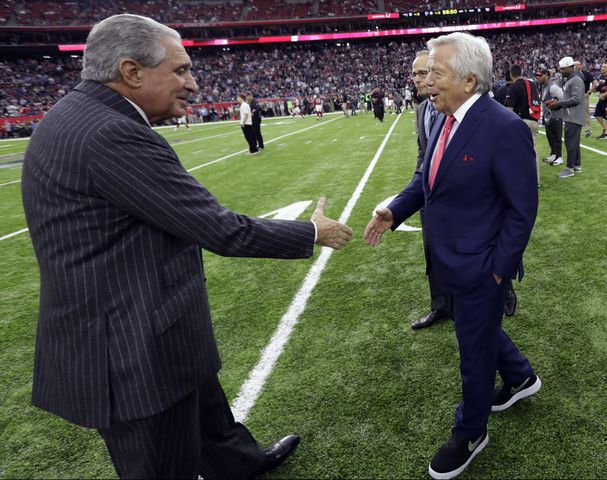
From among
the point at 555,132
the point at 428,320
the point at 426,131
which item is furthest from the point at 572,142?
the point at 428,320

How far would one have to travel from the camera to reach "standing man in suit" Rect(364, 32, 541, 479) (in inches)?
77.7

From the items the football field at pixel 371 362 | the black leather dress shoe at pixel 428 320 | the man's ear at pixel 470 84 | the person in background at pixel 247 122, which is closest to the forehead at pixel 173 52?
the man's ear at pixel 470 84

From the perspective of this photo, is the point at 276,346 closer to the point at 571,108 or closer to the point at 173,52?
the point at 173,52

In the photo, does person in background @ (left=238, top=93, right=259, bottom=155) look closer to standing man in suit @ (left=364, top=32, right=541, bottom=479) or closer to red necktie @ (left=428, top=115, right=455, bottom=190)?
red necktie @ (left=428, top=115, right=455, bottom=190)

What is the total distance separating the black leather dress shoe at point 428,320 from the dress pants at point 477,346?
4.73 feet

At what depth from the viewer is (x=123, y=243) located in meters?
1.42

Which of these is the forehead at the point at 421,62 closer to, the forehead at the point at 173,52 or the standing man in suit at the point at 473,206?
the standing man in suit at the point at 473,206

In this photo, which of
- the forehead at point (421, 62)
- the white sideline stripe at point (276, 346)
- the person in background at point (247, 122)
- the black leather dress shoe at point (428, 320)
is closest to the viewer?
the white sideline stripe at point (276, 346)

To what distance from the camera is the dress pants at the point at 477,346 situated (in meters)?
2.17

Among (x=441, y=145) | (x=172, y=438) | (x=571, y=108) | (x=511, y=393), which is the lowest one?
(x=511, y=393)

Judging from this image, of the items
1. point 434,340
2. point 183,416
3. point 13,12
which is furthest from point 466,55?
point 13,12

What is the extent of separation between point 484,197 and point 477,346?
0.76m

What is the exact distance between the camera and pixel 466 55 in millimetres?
1987

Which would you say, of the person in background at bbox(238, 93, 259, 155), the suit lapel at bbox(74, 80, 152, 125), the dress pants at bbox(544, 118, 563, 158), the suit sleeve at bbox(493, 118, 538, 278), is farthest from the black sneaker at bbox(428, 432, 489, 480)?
the person in background at bbox(238, 93, 259, 155)
